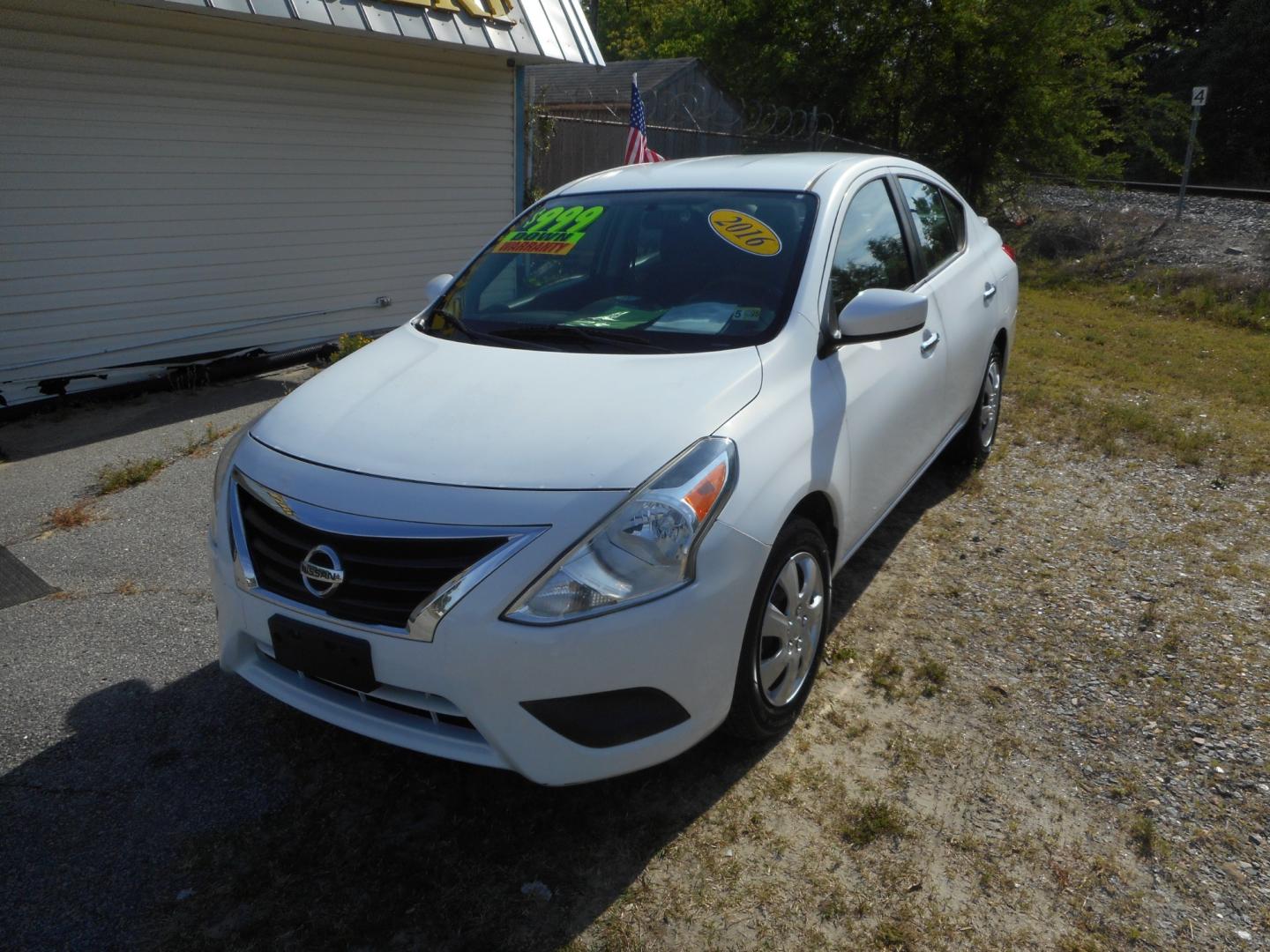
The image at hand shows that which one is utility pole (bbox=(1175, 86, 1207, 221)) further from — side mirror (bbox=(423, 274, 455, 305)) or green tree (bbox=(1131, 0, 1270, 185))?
green tree (bbox=(1131, 0, 1270, 185))

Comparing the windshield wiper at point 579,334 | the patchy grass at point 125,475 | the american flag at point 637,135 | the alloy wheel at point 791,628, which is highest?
the windshield wiper at point 579,334

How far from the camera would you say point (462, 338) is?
11.2ft

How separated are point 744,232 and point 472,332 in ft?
3.47

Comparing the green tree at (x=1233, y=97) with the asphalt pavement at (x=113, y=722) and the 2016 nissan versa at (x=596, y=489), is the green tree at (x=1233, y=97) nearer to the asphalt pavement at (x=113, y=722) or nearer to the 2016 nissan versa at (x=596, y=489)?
the 2016 nissan versa at (x=596, y=489)

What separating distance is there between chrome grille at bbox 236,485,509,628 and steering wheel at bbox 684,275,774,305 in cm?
138

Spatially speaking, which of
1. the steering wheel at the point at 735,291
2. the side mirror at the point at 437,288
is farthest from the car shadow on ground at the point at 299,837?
the side mirror at the point at 437,288

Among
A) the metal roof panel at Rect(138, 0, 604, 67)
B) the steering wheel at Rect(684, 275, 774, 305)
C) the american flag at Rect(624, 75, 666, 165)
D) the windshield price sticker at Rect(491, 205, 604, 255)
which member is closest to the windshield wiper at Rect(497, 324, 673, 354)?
the steering wheel at Rect(684, 275, 774, 305)

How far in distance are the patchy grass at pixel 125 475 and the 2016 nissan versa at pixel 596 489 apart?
8.58 feet

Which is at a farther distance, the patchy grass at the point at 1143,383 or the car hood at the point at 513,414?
the patchy grass at the point at 1143,383

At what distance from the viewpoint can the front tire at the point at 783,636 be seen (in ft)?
8.71

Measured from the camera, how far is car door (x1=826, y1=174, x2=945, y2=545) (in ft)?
10.7

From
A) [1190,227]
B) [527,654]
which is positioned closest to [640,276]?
[527,654]

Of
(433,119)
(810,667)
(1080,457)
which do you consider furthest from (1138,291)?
(810,667)

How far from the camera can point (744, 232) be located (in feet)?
11.4
